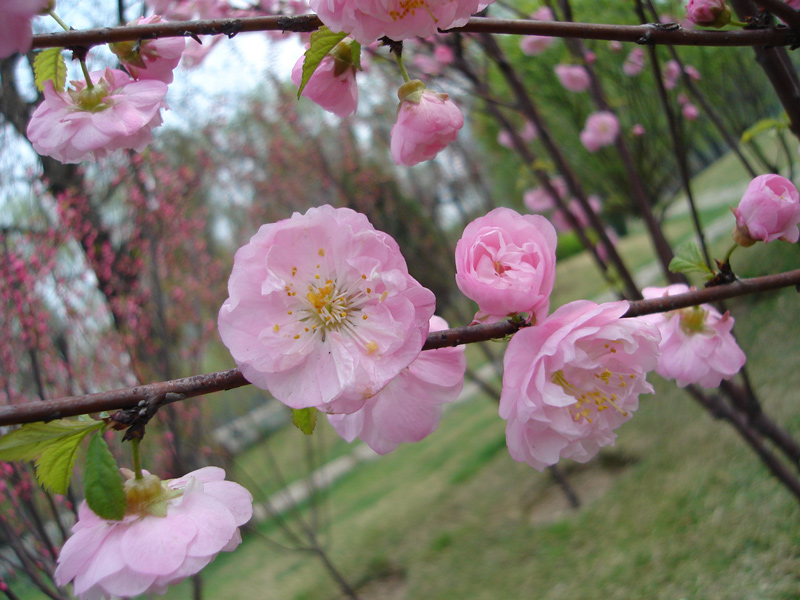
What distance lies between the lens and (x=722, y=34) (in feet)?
2.33

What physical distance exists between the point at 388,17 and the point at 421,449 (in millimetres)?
5676

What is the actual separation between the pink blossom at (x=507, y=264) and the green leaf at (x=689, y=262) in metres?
0.29

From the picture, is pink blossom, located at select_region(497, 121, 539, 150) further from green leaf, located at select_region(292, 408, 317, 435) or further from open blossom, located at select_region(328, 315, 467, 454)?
green leaf, located at select_region(292, 408, 317, 435)

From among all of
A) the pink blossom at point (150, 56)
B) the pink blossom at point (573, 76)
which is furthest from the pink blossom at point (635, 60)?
the pink blossom at point (150, 56)

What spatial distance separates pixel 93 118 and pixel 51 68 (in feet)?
0.24

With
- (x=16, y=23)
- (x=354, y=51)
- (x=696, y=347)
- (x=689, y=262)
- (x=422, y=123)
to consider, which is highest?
(x=16, y=23)

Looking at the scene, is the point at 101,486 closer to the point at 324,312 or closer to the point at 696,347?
the point at 324,312

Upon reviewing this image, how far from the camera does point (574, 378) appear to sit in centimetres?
69

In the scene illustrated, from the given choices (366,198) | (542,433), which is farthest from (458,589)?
(366,198)

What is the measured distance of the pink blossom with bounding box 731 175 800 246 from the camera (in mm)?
761

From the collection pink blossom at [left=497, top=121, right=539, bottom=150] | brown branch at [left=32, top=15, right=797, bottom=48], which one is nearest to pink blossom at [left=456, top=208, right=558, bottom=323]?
Result: brown branch at [left=32, top=15, right=797, bottom=48]

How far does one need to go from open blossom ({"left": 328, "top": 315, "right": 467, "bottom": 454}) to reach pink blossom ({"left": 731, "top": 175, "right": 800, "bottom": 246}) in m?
0.47

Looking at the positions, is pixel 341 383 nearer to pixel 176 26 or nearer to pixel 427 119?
pixel 427 119

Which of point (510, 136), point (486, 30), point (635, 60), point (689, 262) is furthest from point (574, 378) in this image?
point (635, 60)
